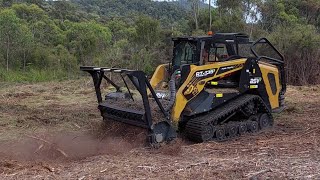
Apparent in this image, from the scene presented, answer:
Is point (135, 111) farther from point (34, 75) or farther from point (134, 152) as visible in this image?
point (34, 75)

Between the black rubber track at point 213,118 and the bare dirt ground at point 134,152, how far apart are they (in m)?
0.25

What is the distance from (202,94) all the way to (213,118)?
0.50m

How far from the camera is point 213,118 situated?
8.41 m

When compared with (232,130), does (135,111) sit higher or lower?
higher

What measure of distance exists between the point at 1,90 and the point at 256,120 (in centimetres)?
1192

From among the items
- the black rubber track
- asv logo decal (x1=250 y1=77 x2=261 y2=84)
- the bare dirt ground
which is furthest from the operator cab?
the bare dirt ground

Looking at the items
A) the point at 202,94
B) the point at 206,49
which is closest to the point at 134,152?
the point at 202,94

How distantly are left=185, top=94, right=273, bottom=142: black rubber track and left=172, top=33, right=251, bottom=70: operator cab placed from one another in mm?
949

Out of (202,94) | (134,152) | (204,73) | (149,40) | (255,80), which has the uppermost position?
(149,40)

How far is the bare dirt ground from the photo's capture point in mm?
5664

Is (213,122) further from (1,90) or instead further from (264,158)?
(1,90)

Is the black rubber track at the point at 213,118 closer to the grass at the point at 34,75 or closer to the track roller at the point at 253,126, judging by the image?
the track roller at the point at 253,126

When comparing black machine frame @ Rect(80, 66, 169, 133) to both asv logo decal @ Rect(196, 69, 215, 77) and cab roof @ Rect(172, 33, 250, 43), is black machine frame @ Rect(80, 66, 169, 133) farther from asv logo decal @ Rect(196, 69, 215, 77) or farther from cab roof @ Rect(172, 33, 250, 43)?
cab roof @ Rect(172, 33, 250, 43)

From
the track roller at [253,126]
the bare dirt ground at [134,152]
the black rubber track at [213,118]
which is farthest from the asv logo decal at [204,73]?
the track roller at [253,126]
